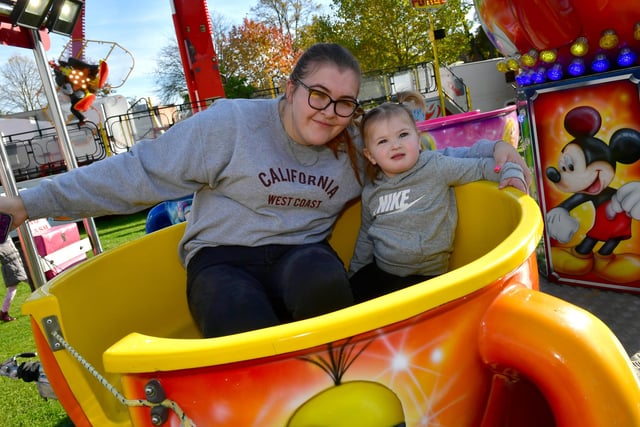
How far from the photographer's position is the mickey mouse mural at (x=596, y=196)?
6.21 ft

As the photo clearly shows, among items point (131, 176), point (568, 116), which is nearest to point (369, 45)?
point (568, 116)

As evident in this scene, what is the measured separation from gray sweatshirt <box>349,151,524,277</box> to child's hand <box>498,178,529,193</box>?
12 centimetres

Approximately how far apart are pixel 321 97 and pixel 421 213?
1.30 ft

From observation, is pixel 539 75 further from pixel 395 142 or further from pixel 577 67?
pixel 395 142

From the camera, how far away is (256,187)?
1206 mm

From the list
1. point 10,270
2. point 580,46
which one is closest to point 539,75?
point 580,46

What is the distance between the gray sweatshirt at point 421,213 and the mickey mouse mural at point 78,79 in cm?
836

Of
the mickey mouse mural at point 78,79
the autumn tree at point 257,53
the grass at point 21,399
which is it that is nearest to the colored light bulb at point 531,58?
the grass at point 21,399

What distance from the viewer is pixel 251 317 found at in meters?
0.96

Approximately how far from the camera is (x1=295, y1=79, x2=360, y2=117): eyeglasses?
3.72 feet

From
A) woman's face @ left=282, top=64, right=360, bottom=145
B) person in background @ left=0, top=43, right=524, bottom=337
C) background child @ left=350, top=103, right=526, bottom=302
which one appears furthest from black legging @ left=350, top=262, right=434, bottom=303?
woman's face @ left=282, top=64, right=360, bottom=145

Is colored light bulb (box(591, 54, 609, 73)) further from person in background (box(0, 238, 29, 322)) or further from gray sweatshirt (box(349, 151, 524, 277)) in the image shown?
person in background (box(0, 238, 29, 322))

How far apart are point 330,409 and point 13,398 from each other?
1937mm

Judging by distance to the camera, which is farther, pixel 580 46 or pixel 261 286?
pixel 580 46
